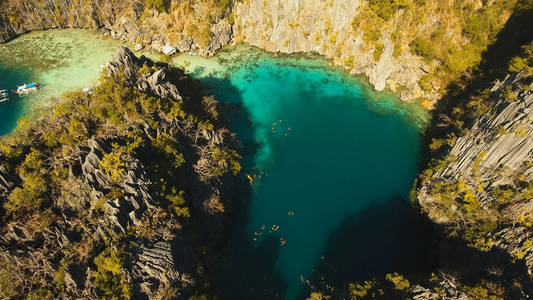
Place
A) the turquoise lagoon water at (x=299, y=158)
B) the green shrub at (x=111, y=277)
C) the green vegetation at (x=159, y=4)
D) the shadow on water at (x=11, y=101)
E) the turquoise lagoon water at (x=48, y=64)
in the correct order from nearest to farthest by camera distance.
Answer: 1. the green shrub at (x=111, y=277)
2. the turquoise lagoon water at (x=299, y=158)
3. the shadow on water at (x=11, y=101)
4. the turquoise lagoon water at (x=48, y=64)
5. the green vegetation at (x=159, y=4)

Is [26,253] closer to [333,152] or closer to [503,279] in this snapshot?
[333,152]

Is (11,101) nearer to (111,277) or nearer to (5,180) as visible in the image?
(5,180)

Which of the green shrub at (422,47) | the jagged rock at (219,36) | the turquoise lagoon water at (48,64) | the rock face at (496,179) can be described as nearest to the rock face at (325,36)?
the green shrub at (422,47)

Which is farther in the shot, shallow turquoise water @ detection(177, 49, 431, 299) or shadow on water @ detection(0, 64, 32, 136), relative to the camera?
shadow on water @ detection(0, 64, 32, 136)

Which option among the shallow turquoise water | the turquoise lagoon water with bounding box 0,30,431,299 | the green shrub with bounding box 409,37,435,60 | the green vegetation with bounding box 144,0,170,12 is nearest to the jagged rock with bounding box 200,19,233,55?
the turquoise lagoon water with bounding box 0,30,431,299

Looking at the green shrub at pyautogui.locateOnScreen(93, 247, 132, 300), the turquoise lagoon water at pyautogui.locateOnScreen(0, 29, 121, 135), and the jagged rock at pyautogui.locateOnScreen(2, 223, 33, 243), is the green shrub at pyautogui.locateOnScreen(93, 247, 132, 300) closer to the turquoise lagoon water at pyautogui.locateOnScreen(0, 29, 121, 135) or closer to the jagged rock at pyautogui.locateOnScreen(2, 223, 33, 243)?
the jagged rock at pyautogui.locateOnScreen(2, 223, 33, 243)

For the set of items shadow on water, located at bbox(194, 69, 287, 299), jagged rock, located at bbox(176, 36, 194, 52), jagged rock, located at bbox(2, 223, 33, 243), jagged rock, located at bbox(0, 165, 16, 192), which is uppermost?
jagged rock, located at bbox(176, 36, 194, 52)

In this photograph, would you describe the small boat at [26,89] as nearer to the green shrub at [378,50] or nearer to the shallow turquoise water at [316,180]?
the shallow turquoise water at [316,180]

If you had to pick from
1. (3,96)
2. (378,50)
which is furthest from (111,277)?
(378,50)
